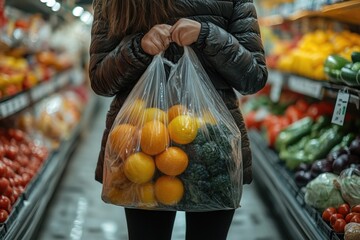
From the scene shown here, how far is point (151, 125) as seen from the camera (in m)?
1.66

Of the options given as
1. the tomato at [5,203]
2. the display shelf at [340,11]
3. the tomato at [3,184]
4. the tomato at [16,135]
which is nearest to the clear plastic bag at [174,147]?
the tomato at [5,203]

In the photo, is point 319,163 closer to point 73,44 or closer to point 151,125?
point 151,125

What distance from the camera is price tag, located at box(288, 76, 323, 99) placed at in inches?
131

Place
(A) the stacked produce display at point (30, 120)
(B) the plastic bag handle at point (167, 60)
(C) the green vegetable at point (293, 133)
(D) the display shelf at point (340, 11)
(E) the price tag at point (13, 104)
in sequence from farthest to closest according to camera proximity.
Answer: (C) the green vegetable at point (293, 133) < (E) the price tag at point (13, 104) < (D) the display shelf at point (340, 11) < (A) the stacked produce display at point (30, 120) < (B) the plastic bag handle at point (167, 60)

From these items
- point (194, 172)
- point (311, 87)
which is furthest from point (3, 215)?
point (311, 87)

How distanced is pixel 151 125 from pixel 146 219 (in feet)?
1.10

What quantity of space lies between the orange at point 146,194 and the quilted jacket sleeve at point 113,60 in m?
0.36

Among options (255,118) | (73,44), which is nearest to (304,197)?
(255,118)

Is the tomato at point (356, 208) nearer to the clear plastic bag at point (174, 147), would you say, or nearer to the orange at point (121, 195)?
the clear plastic bag at point (174, 147)

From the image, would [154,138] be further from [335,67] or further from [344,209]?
[335,67]

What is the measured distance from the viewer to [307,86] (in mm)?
3635

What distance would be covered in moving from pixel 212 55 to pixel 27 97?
248 centimetres

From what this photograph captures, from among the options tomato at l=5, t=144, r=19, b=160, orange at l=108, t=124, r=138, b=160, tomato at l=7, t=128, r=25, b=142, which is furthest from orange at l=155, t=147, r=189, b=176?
tomato at l=7, t=128, r=25, b=142

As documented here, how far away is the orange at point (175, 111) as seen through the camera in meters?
Answer: 1.70
